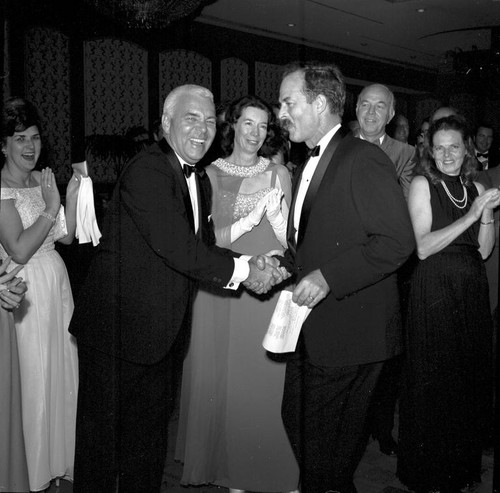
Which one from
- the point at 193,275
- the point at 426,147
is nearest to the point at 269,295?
the point at 193,275

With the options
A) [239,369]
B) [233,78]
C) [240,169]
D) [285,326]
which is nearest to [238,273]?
[285,326]

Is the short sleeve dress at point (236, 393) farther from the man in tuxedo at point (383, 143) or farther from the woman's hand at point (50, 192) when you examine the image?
the woman's hand at point (50, 192)

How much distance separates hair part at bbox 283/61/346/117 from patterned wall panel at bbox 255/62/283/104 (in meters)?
0.90

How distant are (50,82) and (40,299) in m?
0.79

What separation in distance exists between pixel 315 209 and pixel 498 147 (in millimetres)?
1233

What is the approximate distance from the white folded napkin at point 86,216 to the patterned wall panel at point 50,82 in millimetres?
150

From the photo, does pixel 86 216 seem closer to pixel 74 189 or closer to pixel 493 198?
pixel 74 189

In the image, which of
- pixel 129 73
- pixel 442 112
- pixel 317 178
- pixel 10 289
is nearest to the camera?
pixel 10 289

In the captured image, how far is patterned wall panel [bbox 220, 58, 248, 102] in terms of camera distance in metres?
2.70

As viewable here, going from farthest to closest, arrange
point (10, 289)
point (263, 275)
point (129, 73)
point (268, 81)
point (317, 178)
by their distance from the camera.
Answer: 1. point (268, 81)
2. point (129, 73)
3. point (263, 275)
4. point (317, 178)
5. point (10, 289)

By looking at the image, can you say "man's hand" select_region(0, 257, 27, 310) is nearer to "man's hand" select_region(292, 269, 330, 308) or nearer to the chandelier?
"man's hand" select_region(292, 269, 330, 308)

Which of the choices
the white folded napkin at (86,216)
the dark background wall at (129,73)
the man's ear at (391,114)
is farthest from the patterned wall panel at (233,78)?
the white folded napkin at (86,216)

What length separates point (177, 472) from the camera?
262cm

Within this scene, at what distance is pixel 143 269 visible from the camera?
2.02m
